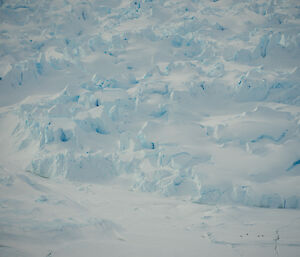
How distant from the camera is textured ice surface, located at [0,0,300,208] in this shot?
6889mm

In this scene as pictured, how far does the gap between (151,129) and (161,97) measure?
1683mm

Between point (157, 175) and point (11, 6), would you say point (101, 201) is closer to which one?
point (157, 175)

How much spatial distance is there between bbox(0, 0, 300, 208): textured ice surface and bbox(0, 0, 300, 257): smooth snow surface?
0.04 m

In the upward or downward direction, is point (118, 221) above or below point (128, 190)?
below

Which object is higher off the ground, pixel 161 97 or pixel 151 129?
pixel 161 97

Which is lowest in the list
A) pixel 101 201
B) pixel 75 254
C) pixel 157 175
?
pixel 75 254

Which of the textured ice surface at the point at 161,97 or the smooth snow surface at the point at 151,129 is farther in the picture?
the textured ice surface at the point at 161,97

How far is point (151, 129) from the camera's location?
26.6 ft

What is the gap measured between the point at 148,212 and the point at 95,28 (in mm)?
10838

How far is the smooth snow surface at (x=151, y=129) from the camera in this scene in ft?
15.3

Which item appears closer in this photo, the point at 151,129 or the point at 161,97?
the point at 151,129

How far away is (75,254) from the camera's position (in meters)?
3.69

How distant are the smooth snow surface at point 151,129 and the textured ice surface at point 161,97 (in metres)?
0.04

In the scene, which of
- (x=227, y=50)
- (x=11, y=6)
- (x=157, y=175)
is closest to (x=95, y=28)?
(x=11, y=6)
